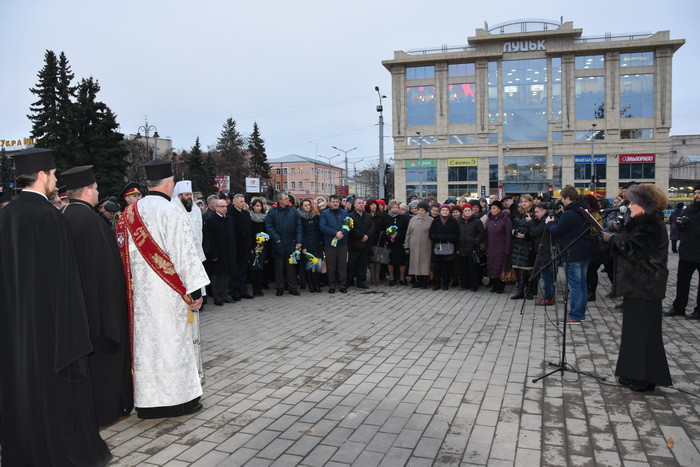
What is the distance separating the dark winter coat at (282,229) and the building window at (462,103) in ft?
176

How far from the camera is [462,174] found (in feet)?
204

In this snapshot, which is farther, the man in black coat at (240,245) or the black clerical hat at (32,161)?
the man in black coat at (240,245)

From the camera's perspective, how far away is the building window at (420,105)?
6150 cm

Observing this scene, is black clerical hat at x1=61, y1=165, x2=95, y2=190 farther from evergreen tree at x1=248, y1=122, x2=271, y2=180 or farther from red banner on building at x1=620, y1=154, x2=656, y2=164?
evergreen tree at x1=248, y1=122, x2=271, y2=180

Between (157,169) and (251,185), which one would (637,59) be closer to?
(251,185)

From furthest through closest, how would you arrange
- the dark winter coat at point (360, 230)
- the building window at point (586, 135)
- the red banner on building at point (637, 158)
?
the building window at point (586, 135)
the red banner on building at point (637, 158)
the dark winter coat at point (360, 230)

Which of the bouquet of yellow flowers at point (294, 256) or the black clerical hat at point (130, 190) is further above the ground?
the black clerical hat at point (130, 190)

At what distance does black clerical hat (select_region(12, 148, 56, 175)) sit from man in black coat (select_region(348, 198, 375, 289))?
836 centimetres

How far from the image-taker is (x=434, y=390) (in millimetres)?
5043

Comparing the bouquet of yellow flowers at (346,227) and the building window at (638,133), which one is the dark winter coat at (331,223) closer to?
the bouquet of yellow flowers at (346,227)

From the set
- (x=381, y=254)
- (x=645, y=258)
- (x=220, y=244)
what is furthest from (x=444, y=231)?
(x=645, y=258)

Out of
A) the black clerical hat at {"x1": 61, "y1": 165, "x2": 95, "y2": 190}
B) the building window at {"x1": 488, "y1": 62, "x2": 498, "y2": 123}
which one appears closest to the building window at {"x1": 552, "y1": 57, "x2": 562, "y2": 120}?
the building window at {"x1": 488, "y1": 62, "x2": 498, "y2": 123}

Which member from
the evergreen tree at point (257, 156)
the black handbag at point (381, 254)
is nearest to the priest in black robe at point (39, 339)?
the black handbag at point (381, 254)

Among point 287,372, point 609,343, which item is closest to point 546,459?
point 287,372
